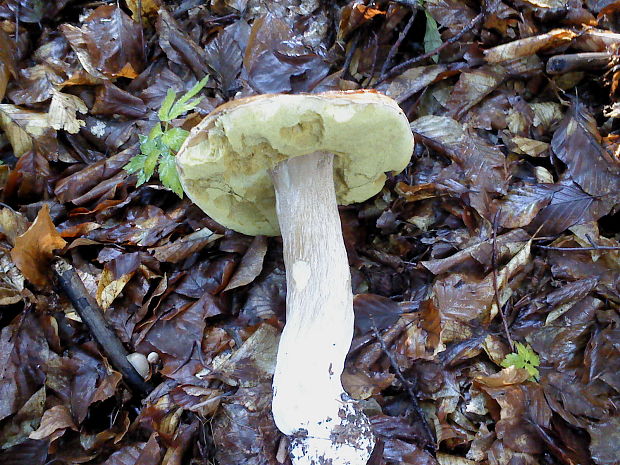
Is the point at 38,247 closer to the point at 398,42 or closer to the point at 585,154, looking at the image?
the point at 398,42

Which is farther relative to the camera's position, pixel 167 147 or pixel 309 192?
pixel 167 147

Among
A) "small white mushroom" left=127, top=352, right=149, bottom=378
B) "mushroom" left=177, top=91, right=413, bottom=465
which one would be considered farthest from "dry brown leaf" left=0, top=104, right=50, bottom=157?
"small white mushroom" left=127, top=352, right=149, bottom=378

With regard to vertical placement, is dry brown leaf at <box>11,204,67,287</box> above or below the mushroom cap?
below

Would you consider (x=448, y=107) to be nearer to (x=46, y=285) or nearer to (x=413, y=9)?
(x=413, y=9)

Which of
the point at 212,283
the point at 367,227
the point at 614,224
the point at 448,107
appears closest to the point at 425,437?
the point at 367,227

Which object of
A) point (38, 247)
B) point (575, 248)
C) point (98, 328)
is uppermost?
point (38, 247)

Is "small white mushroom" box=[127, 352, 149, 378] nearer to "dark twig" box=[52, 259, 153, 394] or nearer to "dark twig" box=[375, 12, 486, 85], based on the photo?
"dark twig" box=[52, 259, 153, 394]

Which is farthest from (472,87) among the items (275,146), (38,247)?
(38,247)
